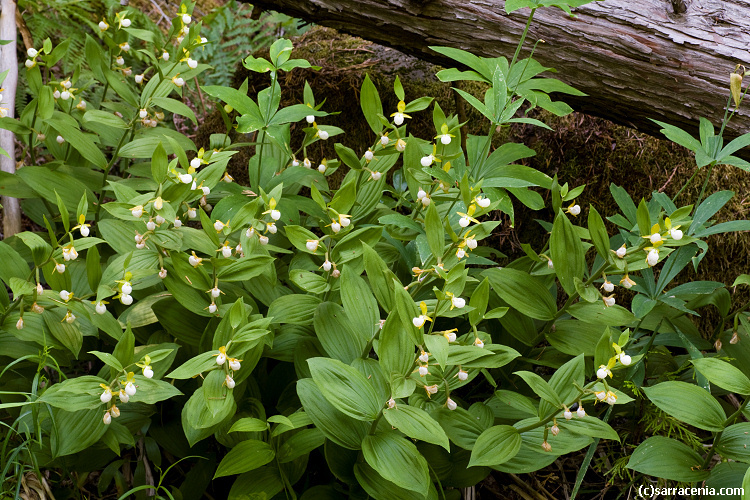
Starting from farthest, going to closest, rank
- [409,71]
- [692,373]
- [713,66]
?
[409,71], [713,66], [692,373]

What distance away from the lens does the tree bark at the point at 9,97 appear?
2.49 metres

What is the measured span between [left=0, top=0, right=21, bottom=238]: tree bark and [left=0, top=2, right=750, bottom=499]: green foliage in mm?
329

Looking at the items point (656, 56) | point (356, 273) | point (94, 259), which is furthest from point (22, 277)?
point (656, 56)

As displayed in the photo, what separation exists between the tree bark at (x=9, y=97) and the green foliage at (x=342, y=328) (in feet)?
1.08

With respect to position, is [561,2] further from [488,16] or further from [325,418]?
[325,418]

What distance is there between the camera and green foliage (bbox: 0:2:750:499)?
4.99 feet

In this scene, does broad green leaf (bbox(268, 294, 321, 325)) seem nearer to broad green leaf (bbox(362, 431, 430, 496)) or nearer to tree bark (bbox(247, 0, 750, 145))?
broad green leaf (bbox(362, 431, 430, 496))

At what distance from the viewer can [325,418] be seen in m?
1.61

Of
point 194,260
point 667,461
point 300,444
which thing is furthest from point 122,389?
point 667,461

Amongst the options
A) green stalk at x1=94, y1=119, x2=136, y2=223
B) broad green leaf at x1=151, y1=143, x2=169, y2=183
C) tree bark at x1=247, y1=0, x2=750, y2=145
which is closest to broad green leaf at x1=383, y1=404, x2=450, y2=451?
broad green leaf at x1=151, y1=143, x2=169, y2=183

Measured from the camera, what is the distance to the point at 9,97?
2.65 meters

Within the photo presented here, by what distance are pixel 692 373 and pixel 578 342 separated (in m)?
0.52

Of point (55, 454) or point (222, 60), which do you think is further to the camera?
point (222, 60)

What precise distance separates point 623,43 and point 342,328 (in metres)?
1.71
